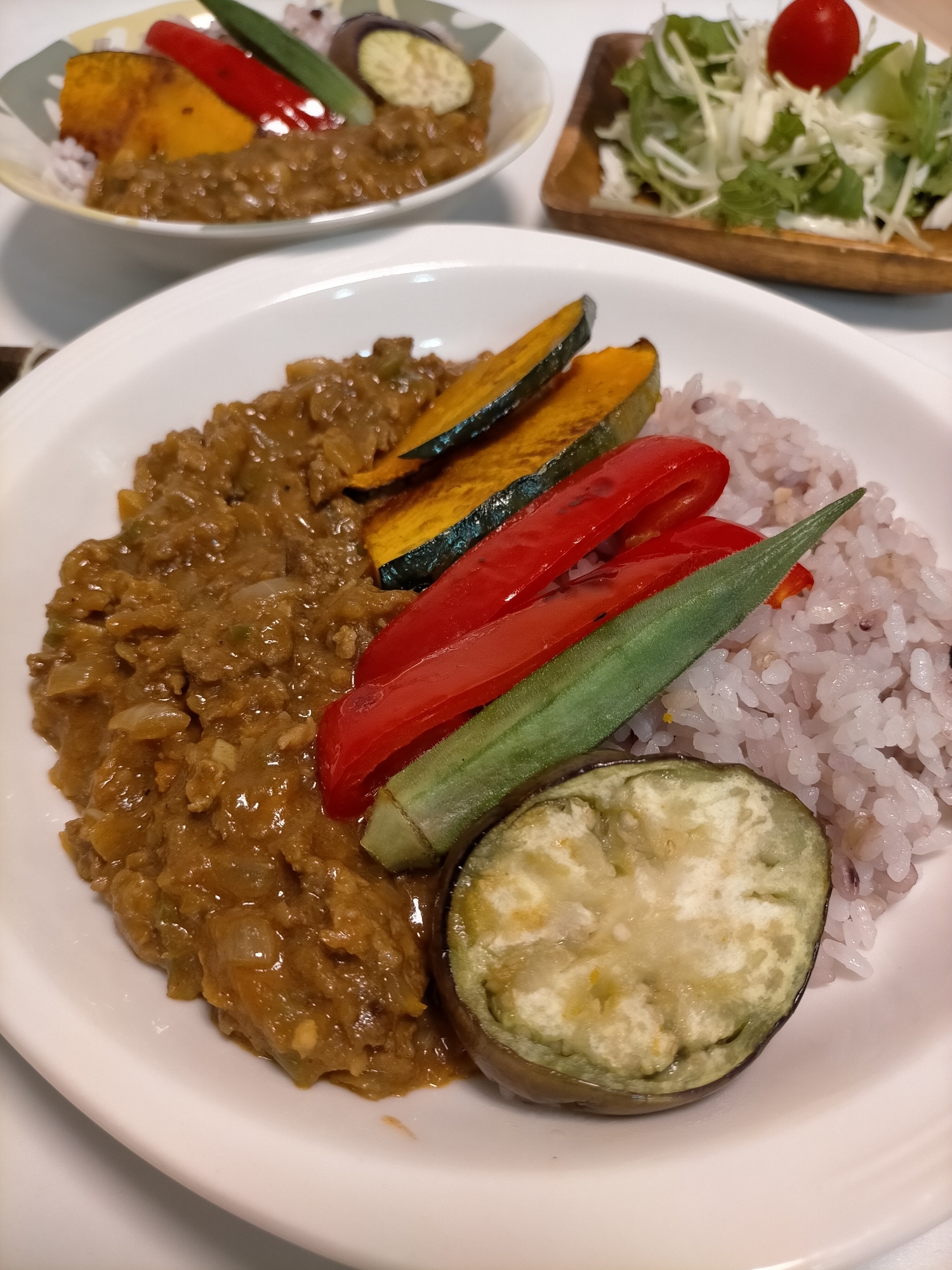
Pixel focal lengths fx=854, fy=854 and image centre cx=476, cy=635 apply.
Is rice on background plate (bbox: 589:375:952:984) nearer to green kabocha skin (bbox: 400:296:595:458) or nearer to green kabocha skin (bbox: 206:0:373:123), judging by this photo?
green kabocha skin (bbox: 400:296:595:458)

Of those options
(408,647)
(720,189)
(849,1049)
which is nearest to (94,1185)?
(408,647)

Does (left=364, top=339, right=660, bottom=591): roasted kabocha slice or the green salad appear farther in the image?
the green salad

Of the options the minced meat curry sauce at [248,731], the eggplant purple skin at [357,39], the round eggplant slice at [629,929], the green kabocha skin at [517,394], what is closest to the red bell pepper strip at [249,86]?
the eggplant purple skin at [357,39]

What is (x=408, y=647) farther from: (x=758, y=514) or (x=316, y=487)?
→ (x=758, y=514)

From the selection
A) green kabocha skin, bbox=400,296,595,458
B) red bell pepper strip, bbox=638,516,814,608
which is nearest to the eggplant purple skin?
green kabocha skin, bbox=400,296,595,458

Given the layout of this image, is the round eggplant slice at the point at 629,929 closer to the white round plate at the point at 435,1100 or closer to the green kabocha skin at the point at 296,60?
the white round plate at the point at 435,1100

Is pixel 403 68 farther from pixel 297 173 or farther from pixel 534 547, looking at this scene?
pixel 534 547
